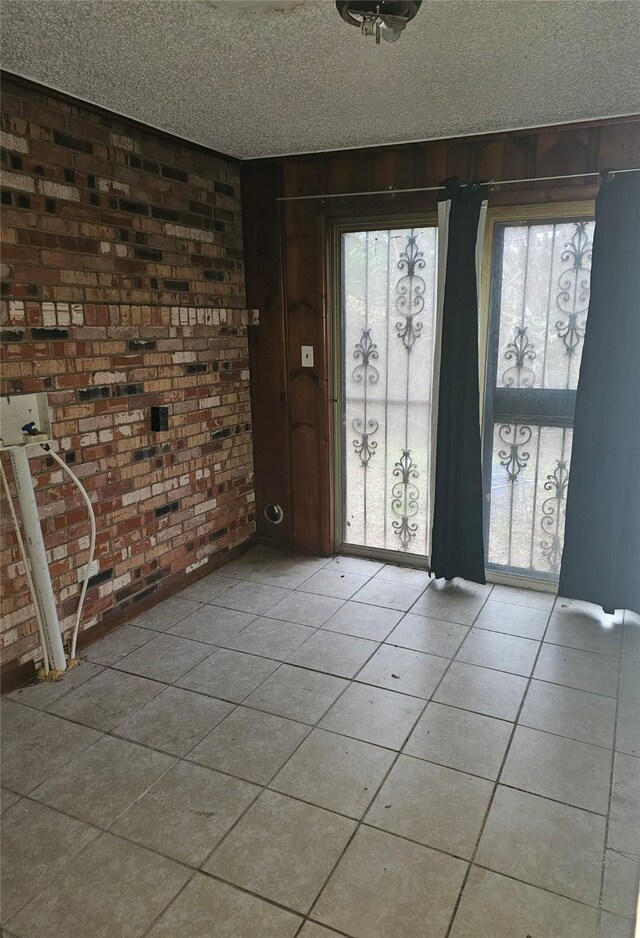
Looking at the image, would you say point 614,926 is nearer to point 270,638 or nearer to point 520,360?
point 270,638

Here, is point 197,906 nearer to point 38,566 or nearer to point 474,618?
point 38,566

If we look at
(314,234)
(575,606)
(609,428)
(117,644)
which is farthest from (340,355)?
(117,644)

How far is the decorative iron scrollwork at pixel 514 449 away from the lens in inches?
133

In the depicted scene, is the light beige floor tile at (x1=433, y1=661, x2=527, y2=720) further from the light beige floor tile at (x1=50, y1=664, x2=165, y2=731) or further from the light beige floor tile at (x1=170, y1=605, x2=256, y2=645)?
the light beige floor tile at (x1=50, y1=664, x2=165, y2=731)

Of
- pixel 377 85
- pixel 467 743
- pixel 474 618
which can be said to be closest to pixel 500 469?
pixel 474 618

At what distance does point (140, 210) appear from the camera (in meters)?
3.09

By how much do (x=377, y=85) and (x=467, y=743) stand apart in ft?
8.41

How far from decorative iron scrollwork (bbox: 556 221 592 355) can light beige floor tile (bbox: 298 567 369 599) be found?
5.54ft

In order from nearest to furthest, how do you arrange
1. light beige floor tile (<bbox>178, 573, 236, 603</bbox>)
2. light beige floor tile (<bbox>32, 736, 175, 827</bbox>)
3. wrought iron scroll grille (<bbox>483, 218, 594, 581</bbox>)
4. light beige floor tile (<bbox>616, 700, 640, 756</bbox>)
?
light beige floor tile (<bbox>32, 736, 175, 827</bbox>) → light beige floor tile (<bbox>616, 700, 640, 756</bbox>) → wrought iron scroll grille (<bbox>483, 218, 594, 581</bbox>) → light beige floor tile (<bbox>178, 573, 236, 603</bbox>)

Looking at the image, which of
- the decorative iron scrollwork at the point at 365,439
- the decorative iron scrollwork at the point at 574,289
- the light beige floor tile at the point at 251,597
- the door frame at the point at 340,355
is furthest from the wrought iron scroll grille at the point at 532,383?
the light beige floor tile at the point at 251,597

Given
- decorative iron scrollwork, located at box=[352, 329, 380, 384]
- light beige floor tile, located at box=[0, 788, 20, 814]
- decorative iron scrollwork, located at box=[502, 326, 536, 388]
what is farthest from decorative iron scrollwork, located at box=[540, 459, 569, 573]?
light beige floor tile, located at box=[0, 788, 20, 814]

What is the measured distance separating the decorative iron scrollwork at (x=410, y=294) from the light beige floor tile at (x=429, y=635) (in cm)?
151

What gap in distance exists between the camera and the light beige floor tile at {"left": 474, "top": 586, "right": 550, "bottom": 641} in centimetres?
307

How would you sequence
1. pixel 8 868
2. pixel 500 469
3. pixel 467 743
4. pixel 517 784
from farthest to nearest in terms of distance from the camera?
pixel 500 469
pixel 467 743
pixel 517 784
pixel 8 868
